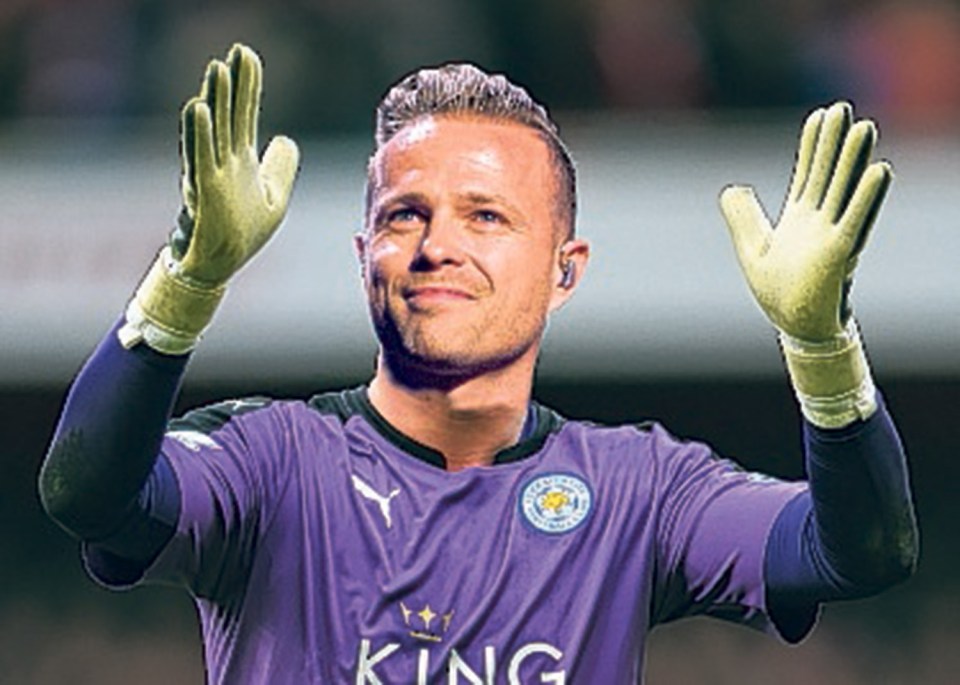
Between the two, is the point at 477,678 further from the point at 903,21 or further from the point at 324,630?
the point at 903,21

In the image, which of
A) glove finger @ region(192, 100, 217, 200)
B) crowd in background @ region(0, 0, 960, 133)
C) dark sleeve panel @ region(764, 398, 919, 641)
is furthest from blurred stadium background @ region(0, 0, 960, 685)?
glove finger @ region(192, 100, 217, 200)

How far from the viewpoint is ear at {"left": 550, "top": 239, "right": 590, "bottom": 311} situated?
3926mm

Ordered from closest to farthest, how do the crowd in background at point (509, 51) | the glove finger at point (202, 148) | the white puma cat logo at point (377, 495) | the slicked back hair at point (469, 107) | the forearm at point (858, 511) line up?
the glove finger at point (202, 148)
the forearm at point (858, 511)
the white puma cat logo at point (377, 495)
the slicked back hair at point (469, 107)
the crowd in background at point (509, 51)

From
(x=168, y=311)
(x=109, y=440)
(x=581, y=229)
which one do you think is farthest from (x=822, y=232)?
(x=581, y=229)

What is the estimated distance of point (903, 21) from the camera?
9.77 metres

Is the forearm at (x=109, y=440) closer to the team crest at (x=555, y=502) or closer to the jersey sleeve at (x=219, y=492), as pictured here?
the jersey sleeve at (x=219, y=492)

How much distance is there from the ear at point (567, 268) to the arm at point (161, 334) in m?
0.50

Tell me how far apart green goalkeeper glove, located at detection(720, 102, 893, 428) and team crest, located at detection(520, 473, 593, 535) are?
0.39m

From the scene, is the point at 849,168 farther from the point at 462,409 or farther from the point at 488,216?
the point at 462,409

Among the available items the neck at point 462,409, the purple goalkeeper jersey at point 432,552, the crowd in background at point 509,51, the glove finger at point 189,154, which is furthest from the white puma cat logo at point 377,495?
the crowd in background at point 509,51

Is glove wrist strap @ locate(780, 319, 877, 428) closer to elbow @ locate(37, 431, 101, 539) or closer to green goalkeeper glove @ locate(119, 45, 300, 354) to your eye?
green goalkeeper glove @ locate(119, 45, 300, 354)

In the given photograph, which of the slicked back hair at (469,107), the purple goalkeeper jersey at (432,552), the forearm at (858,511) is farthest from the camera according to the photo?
the slicked back hair at (469,107)

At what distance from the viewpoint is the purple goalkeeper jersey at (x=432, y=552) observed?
12.1 ft

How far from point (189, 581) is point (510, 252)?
63 centimetres
